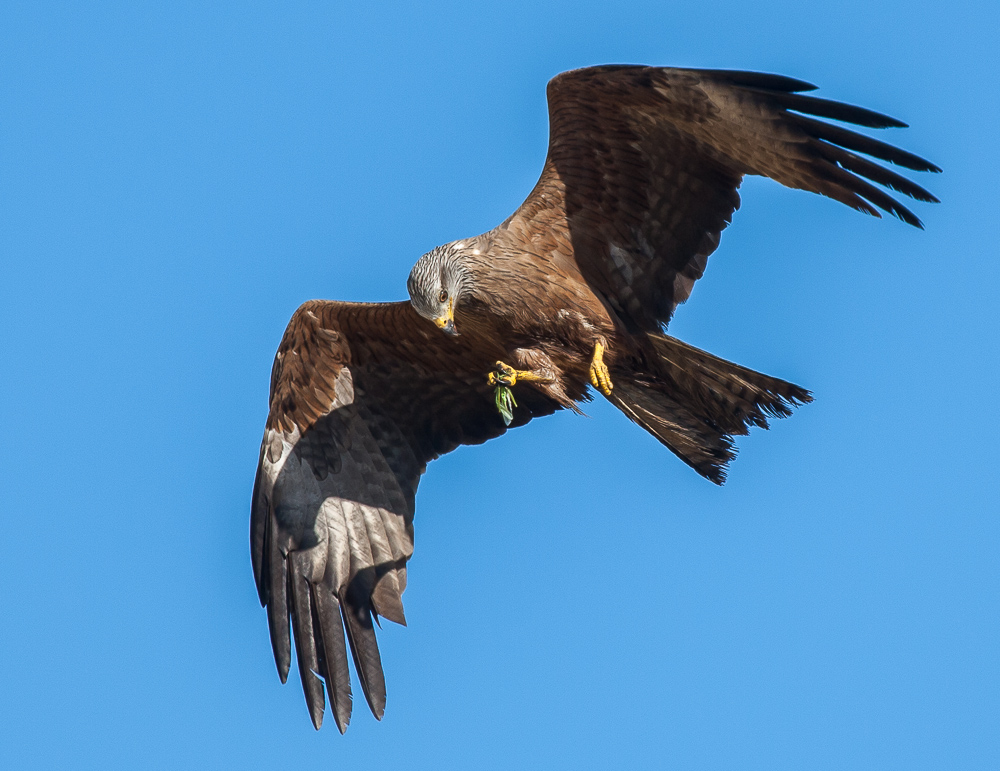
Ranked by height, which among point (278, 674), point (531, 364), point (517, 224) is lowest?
point (278, 674)

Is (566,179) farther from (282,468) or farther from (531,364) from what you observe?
(282,468)

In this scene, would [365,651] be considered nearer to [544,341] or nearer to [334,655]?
[334,655]

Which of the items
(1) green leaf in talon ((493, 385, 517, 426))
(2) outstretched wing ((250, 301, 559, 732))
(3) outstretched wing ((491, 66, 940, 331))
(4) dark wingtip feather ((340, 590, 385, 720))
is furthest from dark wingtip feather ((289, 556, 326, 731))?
(3) outstretched wing ((491, 66, 940, 331))

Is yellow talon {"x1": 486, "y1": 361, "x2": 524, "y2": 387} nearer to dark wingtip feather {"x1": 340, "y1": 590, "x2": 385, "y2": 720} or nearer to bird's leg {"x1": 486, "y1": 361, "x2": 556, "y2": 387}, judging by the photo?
bird's leg {"x1": 486, "y1": 361, "x2": 556, "y2": 387}

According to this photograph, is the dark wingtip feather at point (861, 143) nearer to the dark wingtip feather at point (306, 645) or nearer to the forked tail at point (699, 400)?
the forked tail at point (699, 400)

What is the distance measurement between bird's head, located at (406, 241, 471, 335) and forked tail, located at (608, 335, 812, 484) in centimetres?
116

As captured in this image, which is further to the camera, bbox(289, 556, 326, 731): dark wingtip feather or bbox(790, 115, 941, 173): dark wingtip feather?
bbox(289, 556, 326, 731): dark wingtip feather

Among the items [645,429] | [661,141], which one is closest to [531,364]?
[645,429]

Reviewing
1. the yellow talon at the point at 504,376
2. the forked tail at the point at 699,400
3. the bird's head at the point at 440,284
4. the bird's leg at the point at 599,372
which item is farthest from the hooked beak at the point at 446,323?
the forked tail at the point at 699,400

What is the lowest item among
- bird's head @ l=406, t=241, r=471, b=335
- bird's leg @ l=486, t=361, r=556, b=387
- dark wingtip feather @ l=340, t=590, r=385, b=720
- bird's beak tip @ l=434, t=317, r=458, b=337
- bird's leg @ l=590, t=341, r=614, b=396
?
dark wingtip feather @ l=340, t=590, r=385, b=720

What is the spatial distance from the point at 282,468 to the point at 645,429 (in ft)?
8.52

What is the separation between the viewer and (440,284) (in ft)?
27.5

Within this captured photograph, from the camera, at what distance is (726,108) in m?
7.85

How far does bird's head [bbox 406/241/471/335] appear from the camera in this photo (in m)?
8.37
